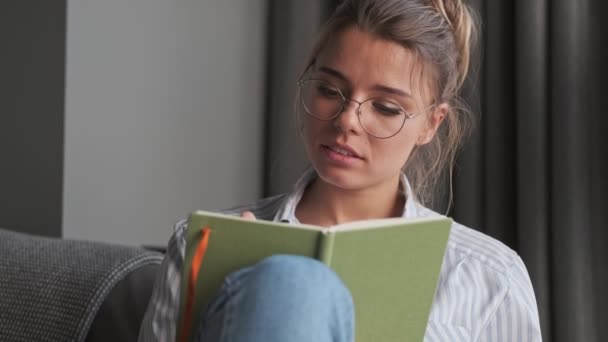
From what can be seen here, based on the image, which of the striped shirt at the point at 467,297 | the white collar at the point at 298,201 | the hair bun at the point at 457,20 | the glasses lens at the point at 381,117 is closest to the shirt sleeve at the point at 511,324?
the striped shirt at the point at 467,297

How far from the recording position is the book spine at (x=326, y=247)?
968 mm

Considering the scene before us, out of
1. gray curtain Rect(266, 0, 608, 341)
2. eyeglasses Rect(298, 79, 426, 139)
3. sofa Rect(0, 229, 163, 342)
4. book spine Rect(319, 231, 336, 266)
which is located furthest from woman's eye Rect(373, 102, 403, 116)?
gray curtain Rect(266, 0, 608, 341)

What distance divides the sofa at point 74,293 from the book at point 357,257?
0.41 m

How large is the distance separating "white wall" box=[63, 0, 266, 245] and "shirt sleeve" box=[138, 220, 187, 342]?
45.3 inches

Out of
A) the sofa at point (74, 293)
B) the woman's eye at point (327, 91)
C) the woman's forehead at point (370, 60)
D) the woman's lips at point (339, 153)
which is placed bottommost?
the sofa at point (74, 293)

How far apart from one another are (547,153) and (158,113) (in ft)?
3.90

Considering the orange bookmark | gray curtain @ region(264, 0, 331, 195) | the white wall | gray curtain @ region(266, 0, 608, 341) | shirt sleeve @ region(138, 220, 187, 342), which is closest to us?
the orange bookmark

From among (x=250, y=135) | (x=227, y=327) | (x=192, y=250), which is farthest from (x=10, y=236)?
(x=250, y=135)

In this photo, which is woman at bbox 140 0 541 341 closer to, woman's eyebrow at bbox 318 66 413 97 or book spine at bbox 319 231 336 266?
woman's eyebrow at bbox 318 66 413 97

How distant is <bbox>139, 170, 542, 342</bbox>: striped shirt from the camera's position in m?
1.30

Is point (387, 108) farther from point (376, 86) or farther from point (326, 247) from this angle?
point (326, 247)

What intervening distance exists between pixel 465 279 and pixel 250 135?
4.74ft

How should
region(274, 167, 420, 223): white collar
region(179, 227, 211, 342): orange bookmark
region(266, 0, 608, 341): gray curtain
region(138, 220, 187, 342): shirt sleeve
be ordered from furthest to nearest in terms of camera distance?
region(266, 0, 608, 341): gray curtain < region(274, 167, 420, 223): white collar < region(138, 220, 187, 342): shirt sleeve < region(179, 227, 211, 342): orange bookmark

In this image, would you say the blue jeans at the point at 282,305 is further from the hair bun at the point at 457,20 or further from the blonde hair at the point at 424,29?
the hair bun at the point at 457,20
